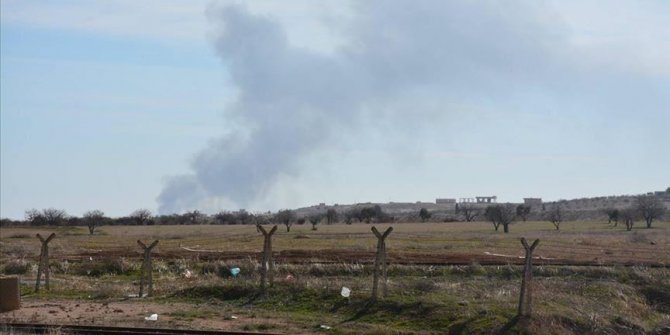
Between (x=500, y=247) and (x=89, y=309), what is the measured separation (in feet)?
106

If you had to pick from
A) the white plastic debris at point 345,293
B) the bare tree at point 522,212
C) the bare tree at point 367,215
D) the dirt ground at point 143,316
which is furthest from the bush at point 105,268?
the bare tree at point 367,215

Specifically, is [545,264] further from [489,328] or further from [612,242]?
[612,242]

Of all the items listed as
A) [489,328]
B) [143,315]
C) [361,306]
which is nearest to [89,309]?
[143,315]

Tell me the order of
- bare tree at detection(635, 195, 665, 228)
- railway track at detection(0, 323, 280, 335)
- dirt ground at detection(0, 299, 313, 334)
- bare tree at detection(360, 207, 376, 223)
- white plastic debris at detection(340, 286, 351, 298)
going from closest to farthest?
1. railway track at detection(0, 323, 280, 335)
2. dirt ground at detection(0, 299, 313, 334)
3. white plastic debris at detection(340, 286, 351, 298)
4. bare tree at detection(635, 195, 665, 228)
5. bare tree at detection(360, 207, 376, 223)

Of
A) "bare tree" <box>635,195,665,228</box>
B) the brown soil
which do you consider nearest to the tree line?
"bare tree" <box>635,195,665,228</box>

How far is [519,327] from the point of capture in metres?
23.8

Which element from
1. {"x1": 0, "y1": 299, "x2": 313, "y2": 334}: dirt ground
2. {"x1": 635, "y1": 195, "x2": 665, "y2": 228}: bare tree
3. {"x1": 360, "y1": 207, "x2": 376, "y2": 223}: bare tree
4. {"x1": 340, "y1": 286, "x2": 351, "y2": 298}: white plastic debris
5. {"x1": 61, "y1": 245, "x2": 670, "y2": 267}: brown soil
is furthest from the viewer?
{"x1": 360, "y1": 207, "x2": 376, "y2": 223}: bare tree

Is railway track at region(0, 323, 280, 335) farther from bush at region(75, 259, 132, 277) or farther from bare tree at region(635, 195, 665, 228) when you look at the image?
bare tree at region(635, 195, 665, 228)

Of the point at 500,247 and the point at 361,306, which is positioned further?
the point at 500,247

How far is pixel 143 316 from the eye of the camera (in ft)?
88.2

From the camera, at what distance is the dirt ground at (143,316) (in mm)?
24953

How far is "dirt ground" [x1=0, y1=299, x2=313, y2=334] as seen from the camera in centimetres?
2495

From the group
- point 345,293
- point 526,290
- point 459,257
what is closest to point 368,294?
point 345,293

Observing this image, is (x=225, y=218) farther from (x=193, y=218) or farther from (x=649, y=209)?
(x=649, y=209)
